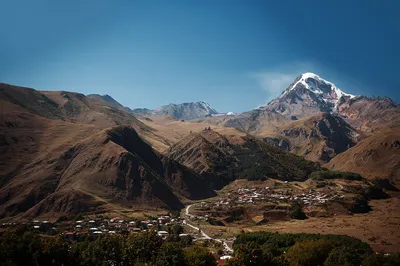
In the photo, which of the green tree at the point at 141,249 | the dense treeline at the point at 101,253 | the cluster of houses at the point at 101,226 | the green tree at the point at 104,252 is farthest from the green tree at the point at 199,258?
the cluster of houses at the point at 101,226

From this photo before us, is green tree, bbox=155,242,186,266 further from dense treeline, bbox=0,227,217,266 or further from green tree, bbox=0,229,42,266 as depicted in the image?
green tree, bbox=0,229,42,266

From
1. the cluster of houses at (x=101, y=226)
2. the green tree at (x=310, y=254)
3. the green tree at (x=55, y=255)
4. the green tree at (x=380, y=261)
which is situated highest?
the green tree at (x=380, y=261)

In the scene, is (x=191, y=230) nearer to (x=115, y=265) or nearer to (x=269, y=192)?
(x=115, y=265)

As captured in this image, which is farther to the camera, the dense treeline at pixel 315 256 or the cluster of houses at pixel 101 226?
the cluster of houses at pixel 101 226

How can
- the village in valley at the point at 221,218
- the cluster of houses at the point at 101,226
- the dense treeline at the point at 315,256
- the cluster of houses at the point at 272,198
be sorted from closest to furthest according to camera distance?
the dense treeline at the point at 315,256 → the cluster of houses at the point at 101,226 → the village in valley at the point at 221,218 → the cluster of houses at the point at 272,198

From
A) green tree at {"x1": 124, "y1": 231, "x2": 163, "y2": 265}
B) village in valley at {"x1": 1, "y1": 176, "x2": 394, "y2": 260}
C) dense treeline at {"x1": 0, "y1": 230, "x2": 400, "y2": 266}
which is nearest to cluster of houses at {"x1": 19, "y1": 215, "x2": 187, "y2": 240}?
village in valley at {"x1": 1, "y1": 176, "x2": 394, "y2": 260}

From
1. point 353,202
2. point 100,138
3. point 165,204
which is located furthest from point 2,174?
point 353,202

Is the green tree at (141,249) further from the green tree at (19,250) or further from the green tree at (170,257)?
the green tree at (19,250)
